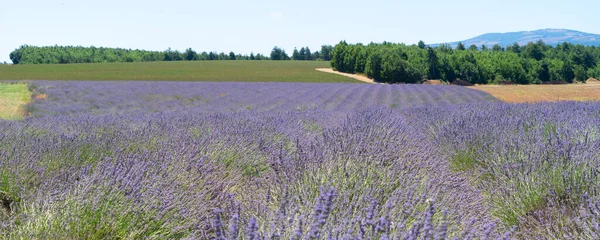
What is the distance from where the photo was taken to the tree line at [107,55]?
81312 mm

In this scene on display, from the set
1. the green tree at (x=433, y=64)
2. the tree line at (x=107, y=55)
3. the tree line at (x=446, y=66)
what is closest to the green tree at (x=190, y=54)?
the tree line at (x=107, y=55)

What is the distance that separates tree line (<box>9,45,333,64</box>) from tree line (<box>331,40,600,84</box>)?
108 feet

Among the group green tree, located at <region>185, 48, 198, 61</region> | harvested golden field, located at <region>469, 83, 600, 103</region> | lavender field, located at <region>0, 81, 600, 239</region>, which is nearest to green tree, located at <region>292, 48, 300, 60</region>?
green tree, located at <region>185, 48, 198, 61</region>

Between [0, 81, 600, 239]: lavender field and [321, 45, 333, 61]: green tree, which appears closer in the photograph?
[0, 81, 600, 239]: lavender field

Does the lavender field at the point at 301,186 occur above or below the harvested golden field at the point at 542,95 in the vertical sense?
above

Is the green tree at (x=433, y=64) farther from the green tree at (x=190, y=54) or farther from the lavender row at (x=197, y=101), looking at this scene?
the green tree at (x=190, y=54)

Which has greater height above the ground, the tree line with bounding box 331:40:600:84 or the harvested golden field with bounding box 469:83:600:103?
the harvested golden field with bounding box 469:83:600:103

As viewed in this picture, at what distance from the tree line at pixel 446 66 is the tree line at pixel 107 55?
108ft

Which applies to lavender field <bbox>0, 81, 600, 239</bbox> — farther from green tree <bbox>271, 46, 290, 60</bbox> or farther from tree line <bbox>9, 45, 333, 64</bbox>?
green tree <bbox>271, 46, 290, 60</bbox>

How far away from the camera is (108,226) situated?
2488mm

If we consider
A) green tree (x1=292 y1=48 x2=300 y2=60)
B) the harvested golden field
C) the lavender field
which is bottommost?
green tree (x1=292 y1=48 x2=300 y2=60)

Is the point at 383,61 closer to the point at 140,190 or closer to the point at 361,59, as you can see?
the point at 361,59

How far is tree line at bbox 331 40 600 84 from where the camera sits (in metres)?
44.0

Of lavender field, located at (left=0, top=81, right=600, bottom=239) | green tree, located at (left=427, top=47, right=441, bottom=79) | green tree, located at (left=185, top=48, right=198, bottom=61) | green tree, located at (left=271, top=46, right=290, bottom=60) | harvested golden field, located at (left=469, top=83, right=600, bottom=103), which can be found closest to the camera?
lavender field, located at (left=0, top=81, right=600, bottom=239)
